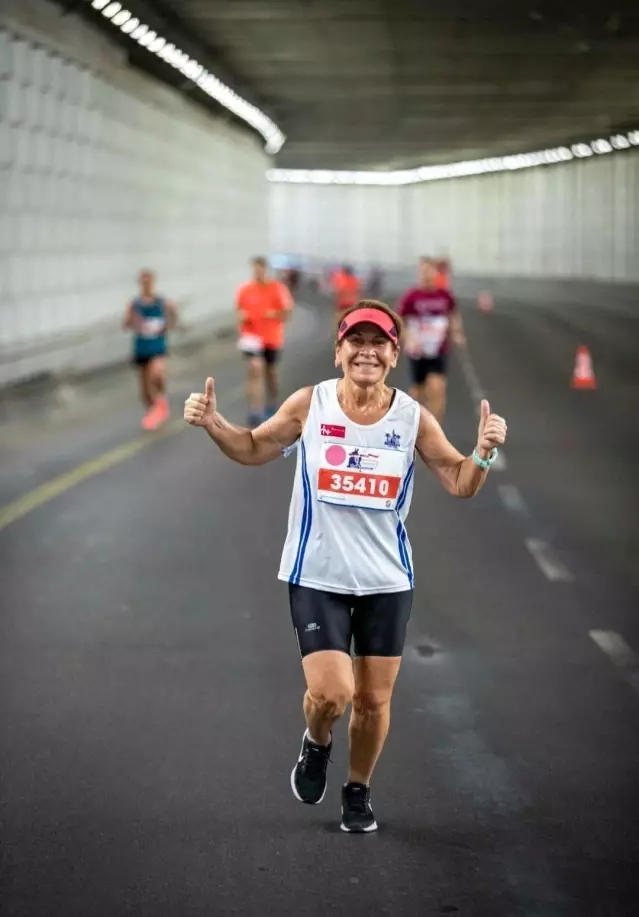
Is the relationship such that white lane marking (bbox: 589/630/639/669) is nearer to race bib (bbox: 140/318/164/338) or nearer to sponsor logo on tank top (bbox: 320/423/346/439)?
sponsor logo on tank top (bbox: 320/423/346/439)

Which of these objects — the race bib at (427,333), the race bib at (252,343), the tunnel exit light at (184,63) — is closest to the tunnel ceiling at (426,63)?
the tunnel exit light at (184,63)

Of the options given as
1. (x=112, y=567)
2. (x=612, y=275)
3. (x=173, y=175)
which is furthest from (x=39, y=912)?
(x=612, y=275)

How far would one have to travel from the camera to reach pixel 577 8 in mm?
30062

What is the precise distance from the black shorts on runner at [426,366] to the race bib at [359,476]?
45.9ft

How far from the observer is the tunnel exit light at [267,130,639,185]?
6669cm

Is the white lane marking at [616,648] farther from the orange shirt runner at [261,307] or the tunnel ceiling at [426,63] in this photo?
the tunnel ceiling at [426,63]

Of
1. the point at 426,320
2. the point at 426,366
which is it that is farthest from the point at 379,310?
the point at 426,366

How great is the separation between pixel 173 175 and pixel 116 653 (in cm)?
3388

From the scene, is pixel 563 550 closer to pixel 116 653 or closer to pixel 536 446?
pixel 116 653

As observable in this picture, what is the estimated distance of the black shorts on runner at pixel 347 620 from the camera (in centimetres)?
593

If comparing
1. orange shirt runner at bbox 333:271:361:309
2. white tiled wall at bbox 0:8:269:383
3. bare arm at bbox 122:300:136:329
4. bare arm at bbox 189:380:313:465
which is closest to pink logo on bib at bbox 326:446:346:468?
bare arm at bbox 189:380:313:465

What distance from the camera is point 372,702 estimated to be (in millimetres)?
6004

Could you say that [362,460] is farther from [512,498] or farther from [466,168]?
[466,168]

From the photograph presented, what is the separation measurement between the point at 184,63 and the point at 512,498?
23.0m
